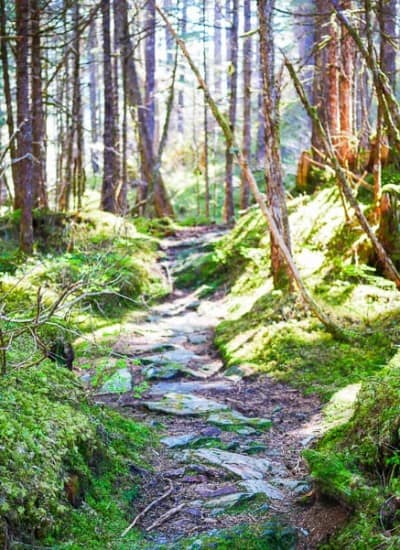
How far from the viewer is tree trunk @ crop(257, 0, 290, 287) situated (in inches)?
320

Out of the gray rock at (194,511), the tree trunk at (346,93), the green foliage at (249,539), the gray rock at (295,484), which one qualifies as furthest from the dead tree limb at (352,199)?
the green foliage at (249,539)

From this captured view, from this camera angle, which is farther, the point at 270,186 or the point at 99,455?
the point at 270,186

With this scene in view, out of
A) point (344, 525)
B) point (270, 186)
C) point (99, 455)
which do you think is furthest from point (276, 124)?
point (344, 525)

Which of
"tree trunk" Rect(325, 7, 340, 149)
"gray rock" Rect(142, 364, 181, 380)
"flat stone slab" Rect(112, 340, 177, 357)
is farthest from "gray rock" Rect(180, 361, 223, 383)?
"tree trunk" Rect(325, 7, 340, 149)

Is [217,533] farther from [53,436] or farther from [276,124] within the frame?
[276,124]

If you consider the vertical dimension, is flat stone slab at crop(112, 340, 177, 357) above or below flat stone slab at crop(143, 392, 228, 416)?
above

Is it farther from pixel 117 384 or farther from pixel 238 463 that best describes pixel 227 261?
pixel 238 463

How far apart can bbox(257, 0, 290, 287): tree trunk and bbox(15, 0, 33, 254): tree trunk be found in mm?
3776

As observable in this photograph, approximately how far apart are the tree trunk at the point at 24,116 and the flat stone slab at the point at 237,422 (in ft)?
18.6

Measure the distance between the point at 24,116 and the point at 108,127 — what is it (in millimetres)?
6335

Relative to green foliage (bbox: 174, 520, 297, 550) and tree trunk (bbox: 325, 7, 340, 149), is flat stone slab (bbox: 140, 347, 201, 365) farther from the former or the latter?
tree trunk (bbox: 325, 7, 340, 149)

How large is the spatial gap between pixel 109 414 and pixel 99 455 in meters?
1.07

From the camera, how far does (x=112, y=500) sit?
12.8 ft

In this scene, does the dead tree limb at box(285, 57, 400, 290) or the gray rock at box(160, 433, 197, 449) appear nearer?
the gray rock at box(160, 433, 197, 449)
